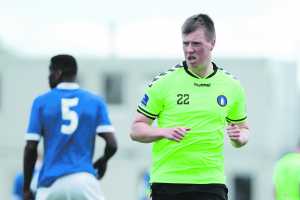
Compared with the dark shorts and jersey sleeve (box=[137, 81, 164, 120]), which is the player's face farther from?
the dark shorts

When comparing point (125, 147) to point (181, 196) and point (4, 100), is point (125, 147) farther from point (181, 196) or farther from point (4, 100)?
point (181, 196)

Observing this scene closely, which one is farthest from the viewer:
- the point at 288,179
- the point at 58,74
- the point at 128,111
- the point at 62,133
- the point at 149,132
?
the point at 128,111

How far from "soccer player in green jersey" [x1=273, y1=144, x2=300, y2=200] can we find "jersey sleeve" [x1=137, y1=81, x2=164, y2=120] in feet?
21.9

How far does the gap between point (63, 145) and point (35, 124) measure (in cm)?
31

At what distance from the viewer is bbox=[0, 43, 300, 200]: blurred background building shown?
188 ft

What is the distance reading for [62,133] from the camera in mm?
9914

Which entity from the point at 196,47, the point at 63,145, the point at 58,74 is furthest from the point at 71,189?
the point at 196,47

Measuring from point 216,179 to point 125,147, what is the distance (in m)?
50.7

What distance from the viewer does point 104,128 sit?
1016 cm

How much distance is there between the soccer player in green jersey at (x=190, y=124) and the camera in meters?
8.16

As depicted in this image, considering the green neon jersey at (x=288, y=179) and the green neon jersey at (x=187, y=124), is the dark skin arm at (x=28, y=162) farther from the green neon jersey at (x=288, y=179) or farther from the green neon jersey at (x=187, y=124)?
the green neon jersey at (x=288, y=179)

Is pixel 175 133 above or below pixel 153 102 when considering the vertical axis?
below

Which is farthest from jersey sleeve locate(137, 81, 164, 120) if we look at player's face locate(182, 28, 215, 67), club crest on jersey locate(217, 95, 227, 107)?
club crest on jersey locate(217, 95, 227, 107)

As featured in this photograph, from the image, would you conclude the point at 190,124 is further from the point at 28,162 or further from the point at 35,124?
the point at 28,162
